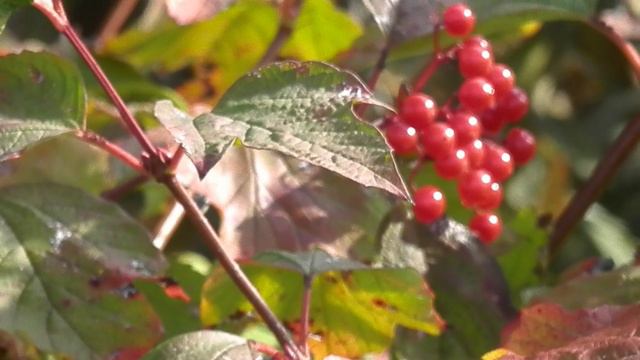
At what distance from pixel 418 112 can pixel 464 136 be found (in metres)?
0.04

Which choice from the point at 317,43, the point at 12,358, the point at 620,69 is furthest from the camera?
the point at 620,69

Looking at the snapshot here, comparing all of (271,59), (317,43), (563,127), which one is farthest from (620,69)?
(271,59)

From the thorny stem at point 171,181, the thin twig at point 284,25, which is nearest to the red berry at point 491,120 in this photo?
the thin twig at point 284,25

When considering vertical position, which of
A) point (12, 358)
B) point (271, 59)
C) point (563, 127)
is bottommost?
point (563, 127)

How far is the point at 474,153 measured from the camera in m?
0.83

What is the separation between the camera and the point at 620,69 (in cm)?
178

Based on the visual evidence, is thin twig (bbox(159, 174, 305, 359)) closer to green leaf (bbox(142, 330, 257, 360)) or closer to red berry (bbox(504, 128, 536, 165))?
green leaf (bbox(142, 330, 257, 360))

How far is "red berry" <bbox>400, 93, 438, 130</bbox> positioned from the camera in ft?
2.65

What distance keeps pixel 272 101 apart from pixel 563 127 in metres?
1.16

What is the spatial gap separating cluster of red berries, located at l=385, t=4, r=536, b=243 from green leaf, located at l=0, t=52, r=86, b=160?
203 millimetres

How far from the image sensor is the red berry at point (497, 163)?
850 millimetres

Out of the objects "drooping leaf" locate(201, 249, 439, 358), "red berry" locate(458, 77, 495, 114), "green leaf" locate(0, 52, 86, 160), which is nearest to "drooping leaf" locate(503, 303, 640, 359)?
"drooping leaf" locate(201, 249, 439, 358)

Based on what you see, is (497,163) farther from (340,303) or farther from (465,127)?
(340,303)

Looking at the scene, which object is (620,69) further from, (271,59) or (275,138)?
(275,138)
